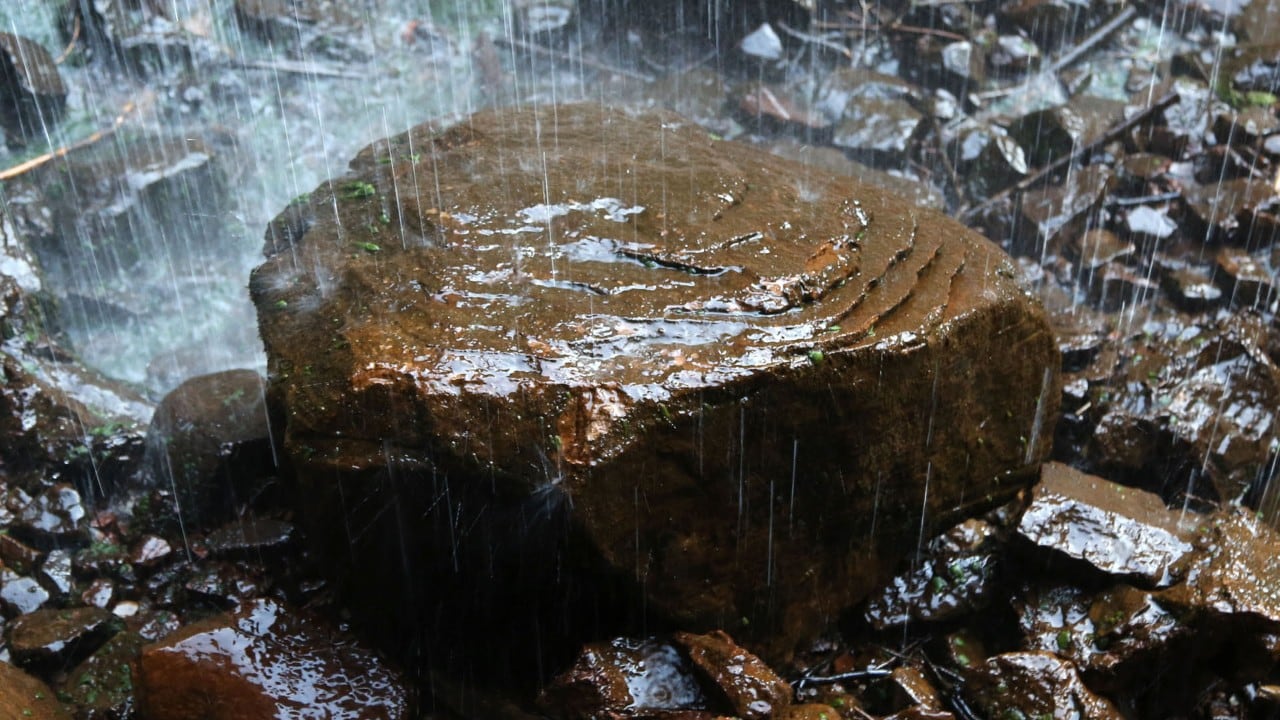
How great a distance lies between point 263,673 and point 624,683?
145 cm

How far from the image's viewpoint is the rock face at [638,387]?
3.34 meters

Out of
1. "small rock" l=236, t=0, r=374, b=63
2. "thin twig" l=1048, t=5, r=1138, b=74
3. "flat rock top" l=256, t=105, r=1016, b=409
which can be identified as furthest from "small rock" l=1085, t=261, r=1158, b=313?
"small rock" l=236, t=0, r=374, b=63

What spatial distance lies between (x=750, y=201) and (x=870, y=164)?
15.0 feet

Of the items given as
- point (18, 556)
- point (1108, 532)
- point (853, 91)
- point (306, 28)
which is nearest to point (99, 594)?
point (18, 556)

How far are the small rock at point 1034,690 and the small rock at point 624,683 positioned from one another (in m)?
1.37

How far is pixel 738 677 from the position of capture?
3455mm

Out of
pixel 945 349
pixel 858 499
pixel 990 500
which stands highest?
pixel 945 349

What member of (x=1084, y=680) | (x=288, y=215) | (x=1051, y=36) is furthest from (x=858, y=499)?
(x=1051, y=36)

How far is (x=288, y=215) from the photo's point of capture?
15.5ft

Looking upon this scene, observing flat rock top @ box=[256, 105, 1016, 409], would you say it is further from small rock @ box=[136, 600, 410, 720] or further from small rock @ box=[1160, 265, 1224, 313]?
small rock @ box=[1160, 265, 1224, 313]

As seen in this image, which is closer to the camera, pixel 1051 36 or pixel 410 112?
pixel 410 112

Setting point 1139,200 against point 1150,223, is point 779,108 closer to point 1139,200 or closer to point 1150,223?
point 1139,200

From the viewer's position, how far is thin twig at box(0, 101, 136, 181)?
7562 millimetres

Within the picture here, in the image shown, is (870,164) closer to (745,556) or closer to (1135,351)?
(1135,351)
